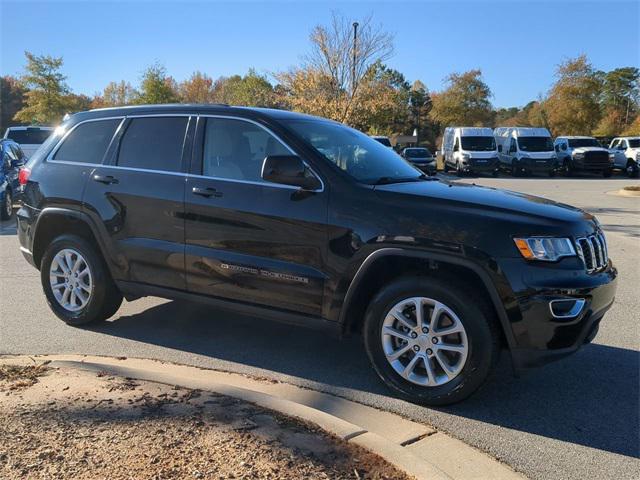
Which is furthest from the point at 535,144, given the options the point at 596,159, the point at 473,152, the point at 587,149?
the point at 473,152

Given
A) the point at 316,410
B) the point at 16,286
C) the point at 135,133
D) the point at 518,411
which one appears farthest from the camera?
the point at 16,286

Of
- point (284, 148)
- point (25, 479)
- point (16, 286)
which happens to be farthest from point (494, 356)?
point (16, 286)

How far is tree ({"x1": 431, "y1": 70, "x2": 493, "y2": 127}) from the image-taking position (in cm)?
6150

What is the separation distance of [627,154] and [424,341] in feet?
106

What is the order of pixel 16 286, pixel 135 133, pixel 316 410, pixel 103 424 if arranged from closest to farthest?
pixel 103 424, pixel 316 410, pixel 135 133, pixel 16 286

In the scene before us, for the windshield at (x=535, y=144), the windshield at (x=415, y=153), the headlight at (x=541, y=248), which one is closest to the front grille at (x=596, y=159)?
the windshield at (x=535, y=144)

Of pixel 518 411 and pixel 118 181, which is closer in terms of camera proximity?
pixel 518 411

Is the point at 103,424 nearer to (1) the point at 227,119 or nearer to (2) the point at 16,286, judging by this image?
(1) the point at 227,119

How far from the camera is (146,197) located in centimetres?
473

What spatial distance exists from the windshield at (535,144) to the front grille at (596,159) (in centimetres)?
197

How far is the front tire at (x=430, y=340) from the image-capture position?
11.7 ft

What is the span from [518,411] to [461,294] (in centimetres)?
88

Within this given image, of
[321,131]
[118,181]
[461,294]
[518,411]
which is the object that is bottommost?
[518,411]

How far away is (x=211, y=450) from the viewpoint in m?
2.84
